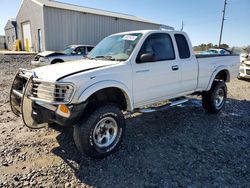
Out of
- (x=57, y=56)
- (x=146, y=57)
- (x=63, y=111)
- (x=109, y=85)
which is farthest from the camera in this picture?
(x=57, y=56)

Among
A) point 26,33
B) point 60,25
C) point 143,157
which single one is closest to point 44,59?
point 143,157

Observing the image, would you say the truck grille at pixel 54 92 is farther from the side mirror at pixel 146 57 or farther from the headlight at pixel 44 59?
the headlight at pixel 44 59

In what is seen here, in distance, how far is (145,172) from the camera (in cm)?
335

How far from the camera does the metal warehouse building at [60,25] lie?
22.2 metres

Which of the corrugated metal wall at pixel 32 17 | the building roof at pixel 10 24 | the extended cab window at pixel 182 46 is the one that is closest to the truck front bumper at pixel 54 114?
the extended cab window at pixel 182 46

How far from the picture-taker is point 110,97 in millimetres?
4062

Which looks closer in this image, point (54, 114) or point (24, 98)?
point (54, 114)

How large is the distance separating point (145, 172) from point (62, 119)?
1445 mm

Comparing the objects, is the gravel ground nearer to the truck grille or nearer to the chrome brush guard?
the chrome brush guard

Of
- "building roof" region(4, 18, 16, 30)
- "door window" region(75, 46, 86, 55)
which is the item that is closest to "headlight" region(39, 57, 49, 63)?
"door window" region(75, 46, 86, 55)

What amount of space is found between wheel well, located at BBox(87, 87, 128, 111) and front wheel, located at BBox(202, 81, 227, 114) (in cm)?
288

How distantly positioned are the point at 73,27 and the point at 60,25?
4.64 feet

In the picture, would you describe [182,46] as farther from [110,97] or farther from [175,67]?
[110,97]

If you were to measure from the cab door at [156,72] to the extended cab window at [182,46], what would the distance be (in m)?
0.25
